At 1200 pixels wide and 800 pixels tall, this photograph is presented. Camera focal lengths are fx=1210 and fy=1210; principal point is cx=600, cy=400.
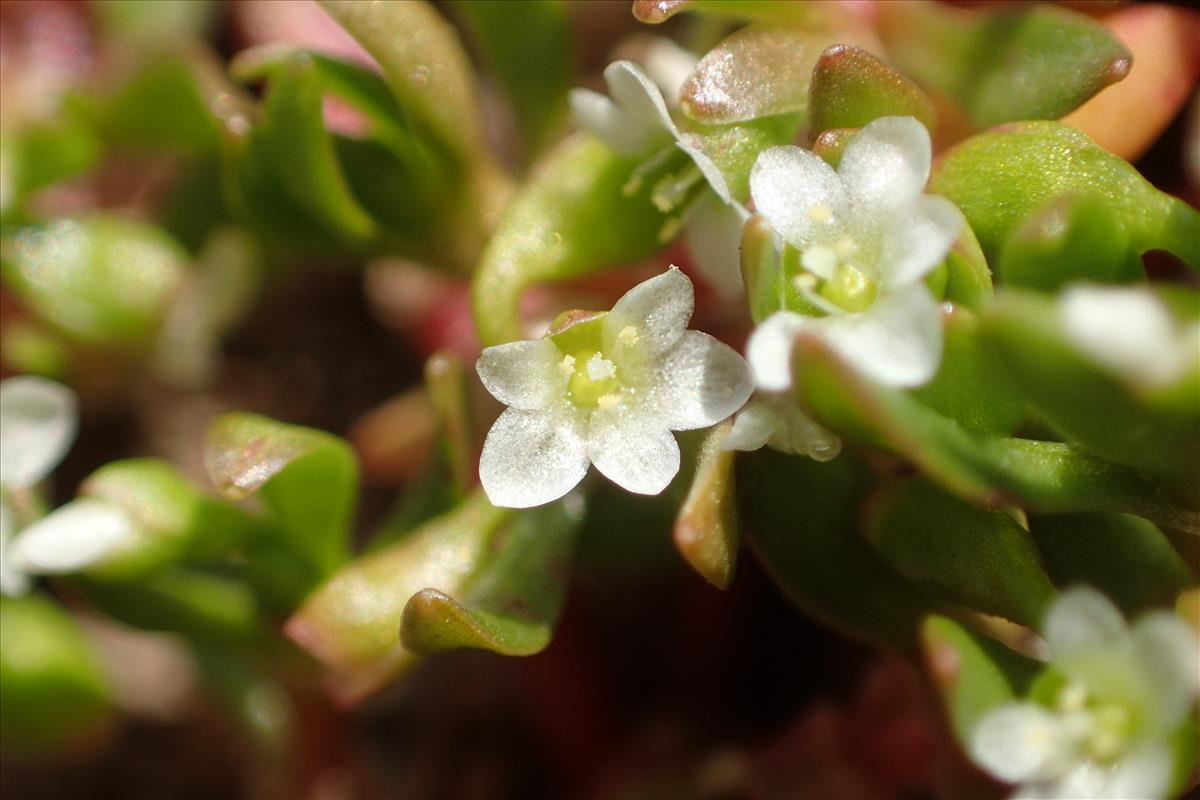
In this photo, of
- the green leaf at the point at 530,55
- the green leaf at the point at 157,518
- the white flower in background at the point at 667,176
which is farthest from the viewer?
the green leaf at the point at 530,55

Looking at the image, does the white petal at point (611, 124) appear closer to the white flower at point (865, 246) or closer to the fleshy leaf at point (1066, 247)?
the white flower at point (865, 246)

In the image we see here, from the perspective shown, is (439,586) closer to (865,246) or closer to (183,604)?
(183,604)

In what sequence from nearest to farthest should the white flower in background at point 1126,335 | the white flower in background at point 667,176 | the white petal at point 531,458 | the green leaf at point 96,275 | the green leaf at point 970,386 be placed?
the white flower in background at point 1126,335 < the green leaf at point 970,386 < the white petal at point 531,458 < the white flower in background at point 667,176 < the green leaf at point 96,275

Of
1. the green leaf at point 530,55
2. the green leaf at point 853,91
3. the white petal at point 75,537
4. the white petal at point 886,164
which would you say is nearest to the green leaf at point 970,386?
the white petal at point 886,164

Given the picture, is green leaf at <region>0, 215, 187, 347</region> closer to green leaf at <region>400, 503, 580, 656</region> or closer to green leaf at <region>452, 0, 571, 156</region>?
green leaf at <region>452, 0, 571, 156</region>

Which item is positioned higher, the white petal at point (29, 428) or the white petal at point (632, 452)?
the white petal at point (632, 452)

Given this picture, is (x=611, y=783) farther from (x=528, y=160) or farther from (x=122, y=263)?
(x=122, y=263)
